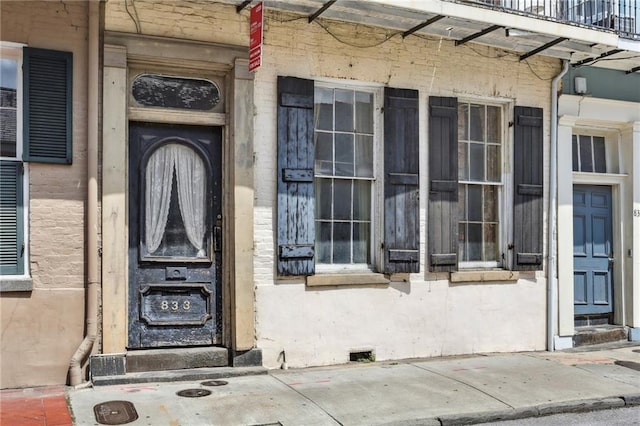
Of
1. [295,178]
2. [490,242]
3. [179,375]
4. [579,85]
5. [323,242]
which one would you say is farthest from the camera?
[579,85]

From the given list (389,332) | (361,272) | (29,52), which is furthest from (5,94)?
(389,332)

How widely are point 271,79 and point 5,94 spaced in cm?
288

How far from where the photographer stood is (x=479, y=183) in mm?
9320

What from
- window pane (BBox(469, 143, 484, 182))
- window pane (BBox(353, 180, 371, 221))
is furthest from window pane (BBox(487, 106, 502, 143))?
window pane (BBox(353, 180, 371, 221))

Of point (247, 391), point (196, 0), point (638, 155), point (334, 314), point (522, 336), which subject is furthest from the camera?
point (638, 155)

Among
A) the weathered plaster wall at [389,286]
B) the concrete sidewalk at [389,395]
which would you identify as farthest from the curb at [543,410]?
the weathered plaster wall at [389,286]

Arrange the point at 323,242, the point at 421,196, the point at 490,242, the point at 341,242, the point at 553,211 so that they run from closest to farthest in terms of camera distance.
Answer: the point at 323,242 < the point at 341,242 < the point at 421,196 < the point at 490,242 < the point at 553,211

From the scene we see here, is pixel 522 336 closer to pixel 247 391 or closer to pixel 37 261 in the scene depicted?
pixel 247 391

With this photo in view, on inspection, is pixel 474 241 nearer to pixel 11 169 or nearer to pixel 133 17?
pixel 133 17

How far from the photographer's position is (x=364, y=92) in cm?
862

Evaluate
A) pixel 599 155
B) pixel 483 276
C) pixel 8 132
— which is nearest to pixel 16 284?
pixel 8 132

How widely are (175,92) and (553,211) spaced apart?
219 inches

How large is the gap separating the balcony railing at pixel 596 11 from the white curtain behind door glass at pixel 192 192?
478 cm

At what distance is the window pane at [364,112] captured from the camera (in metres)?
8.58
